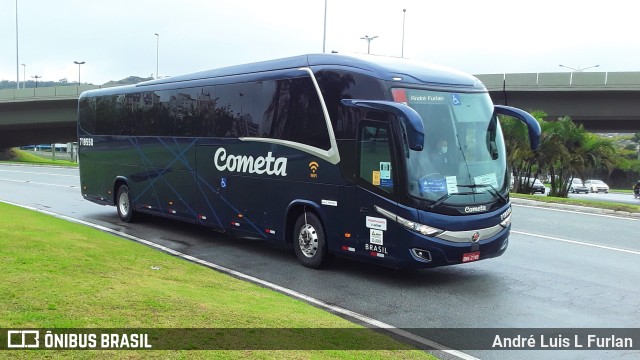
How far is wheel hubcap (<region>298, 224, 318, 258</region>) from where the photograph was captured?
9.31 m

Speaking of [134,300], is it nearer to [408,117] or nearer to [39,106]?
[408,117]

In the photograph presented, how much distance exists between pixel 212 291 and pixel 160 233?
653 cm

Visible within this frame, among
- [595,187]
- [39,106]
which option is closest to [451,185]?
[39,106]

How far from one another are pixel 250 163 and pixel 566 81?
29.6 metres

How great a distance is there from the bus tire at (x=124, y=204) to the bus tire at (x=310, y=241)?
635 cm

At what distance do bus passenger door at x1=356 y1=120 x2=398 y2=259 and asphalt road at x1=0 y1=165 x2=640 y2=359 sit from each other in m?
0.66

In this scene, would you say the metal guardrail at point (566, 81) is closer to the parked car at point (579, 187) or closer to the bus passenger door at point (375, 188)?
the parked car at point (579, 187)

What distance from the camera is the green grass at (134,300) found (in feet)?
15.5

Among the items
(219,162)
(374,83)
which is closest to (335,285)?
(374,83)

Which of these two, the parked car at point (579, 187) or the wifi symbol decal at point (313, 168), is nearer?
the wifi symbol decal at point (313, 168)

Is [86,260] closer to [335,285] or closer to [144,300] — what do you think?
[144,300]

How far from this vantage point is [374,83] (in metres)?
8.30

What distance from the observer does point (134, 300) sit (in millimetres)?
5617

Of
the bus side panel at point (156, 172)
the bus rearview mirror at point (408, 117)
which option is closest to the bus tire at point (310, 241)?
the bus rearview mirror at point (408, 117)
